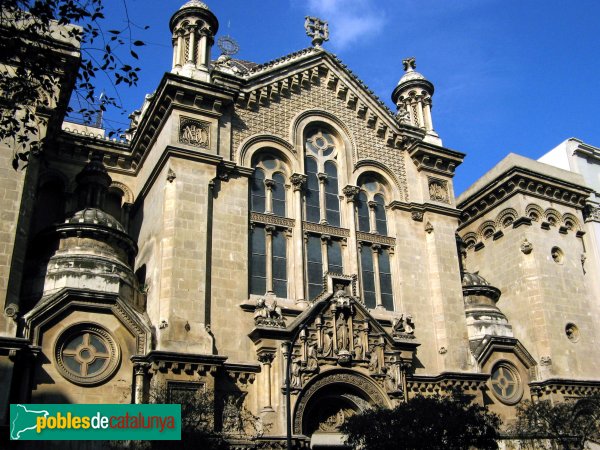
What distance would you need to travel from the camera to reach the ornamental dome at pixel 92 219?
85.3ft

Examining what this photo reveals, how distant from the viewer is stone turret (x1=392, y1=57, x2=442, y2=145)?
35.2 metres

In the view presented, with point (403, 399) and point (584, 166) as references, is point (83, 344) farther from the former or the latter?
point (584, 166)

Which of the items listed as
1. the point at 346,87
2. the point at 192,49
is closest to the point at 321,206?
the point at 346,87

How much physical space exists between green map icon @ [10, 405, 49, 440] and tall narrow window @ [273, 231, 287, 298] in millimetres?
10476

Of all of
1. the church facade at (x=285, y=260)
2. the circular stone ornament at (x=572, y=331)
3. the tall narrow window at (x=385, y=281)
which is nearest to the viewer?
the church facade at (x=285, y=260)

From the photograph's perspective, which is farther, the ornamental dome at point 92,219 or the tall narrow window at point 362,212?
the tall narrow window at point 362,212

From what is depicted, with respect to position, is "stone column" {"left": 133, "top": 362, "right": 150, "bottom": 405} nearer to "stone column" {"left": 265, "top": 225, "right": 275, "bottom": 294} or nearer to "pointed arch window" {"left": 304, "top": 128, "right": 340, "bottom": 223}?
"stone column" {"left": 265, "top": 225, "right": 275, "bottom": 294}

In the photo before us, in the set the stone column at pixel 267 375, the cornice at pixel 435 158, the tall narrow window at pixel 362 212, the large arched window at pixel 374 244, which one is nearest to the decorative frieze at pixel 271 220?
the large arched window at pixel 374 244

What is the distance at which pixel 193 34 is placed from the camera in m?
29.8

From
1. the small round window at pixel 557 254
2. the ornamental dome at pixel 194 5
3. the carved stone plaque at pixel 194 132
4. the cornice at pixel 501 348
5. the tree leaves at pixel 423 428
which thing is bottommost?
the tree leaves at pixel 423 428

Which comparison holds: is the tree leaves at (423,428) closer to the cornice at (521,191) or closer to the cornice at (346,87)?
the cornice at (346,87)

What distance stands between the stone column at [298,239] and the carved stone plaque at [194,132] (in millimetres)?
4397

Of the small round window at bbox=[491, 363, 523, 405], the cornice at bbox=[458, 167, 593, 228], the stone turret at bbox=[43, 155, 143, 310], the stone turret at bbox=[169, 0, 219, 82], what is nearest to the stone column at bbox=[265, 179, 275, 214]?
the stone turret at bbox=[169, 0, 219, 82]

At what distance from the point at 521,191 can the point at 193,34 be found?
18507 millimetres
